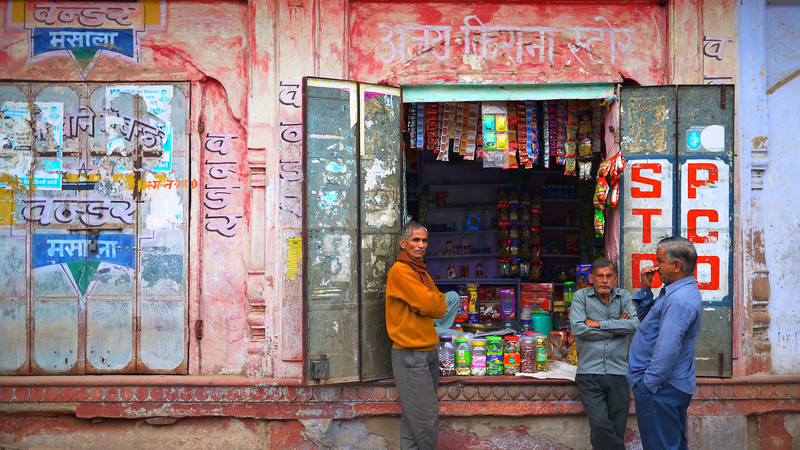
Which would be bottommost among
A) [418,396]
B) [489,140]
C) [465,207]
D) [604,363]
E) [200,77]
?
[418,396]

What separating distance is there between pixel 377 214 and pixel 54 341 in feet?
9.30

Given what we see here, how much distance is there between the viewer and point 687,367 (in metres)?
3.62

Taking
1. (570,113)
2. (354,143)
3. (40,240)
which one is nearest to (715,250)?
(570,113)

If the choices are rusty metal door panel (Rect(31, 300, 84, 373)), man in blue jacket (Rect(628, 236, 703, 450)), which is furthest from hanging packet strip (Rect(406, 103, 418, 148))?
rusty metal door panel (Rect(31, 300, 84, 373))

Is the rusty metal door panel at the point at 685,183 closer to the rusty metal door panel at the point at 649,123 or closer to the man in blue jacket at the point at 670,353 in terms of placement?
the rusty metal door panel at the point at 649,123

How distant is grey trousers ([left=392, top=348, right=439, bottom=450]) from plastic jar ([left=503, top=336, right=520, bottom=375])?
3.19 ft

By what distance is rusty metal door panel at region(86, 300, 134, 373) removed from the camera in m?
5.25

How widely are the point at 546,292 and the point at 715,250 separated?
1953 mm

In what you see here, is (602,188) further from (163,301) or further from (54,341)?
(54,341)

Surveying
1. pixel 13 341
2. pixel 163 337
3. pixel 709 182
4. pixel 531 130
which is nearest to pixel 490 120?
pixel 531 130

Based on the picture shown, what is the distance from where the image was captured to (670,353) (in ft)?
11.6

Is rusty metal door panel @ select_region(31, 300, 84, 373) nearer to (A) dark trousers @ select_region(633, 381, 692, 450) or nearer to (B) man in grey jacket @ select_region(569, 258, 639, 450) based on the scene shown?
(B) man in grey jacket @ select_region(569, 258, 639, 450)

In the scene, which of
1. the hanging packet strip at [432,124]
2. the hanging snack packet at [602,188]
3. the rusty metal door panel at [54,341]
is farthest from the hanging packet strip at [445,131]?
the rusty metal door panel at [54,341]

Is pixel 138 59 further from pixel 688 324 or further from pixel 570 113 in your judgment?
pixel 688 324
